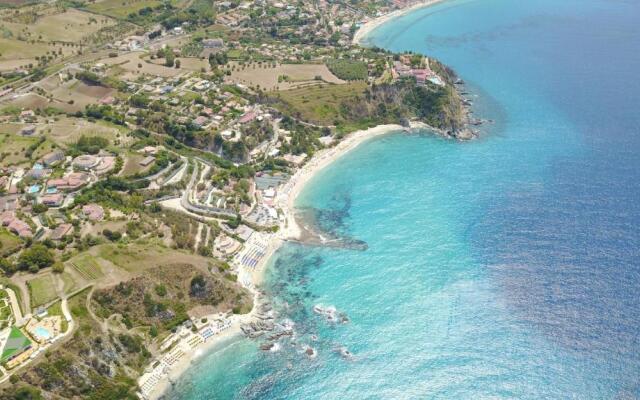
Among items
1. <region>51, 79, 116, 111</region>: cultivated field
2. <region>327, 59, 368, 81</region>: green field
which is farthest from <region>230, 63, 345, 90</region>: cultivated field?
<region>51, 79, 116, 111</region>: cultivated field

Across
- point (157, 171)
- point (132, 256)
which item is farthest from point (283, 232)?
point (157, 171)

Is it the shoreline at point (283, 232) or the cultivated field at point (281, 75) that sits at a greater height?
the cultivated field at point (281, 75)

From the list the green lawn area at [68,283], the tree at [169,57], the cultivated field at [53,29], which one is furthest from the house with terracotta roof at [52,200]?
the cultivated field at [53,29]

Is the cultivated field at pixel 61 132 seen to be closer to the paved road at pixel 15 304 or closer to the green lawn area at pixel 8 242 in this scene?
the green lawn area at pixel 8 242

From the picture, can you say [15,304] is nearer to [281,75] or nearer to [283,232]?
[283,232]

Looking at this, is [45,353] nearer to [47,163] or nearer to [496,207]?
[47,163]

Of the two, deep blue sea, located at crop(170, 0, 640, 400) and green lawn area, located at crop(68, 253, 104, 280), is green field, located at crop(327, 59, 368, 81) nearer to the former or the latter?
deep blue sea, located at crop(170, 0, 640, 400)
